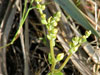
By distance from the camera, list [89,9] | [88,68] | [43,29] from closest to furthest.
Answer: [88,68] < [43,29] < [89,9]

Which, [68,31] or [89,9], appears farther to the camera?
[89,9]

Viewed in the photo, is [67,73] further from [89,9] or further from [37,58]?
[89,9]

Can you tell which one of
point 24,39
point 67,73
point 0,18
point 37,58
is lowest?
point 67,73

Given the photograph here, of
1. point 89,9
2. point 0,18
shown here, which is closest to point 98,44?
point 89,9

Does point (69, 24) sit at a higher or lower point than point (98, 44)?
higher

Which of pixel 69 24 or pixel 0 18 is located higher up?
pixel 0 18

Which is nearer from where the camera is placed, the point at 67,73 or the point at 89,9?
the point at 67,73

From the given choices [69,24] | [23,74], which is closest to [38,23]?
[69,24]

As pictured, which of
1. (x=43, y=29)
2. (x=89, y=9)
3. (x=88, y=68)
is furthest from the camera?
(x=89, y=9)

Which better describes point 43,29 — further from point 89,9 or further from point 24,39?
point 89,9
